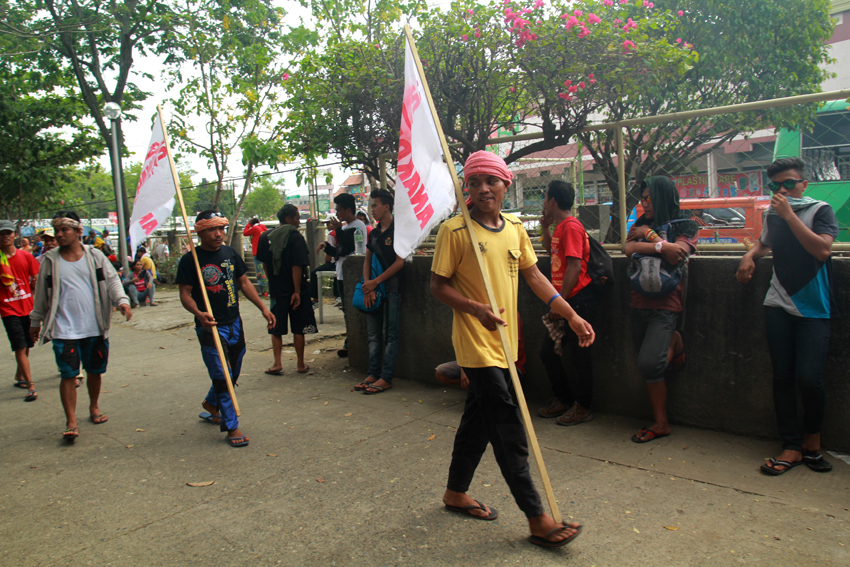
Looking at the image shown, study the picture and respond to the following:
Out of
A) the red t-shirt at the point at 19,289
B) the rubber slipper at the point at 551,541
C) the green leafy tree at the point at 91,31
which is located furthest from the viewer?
the green leafy tree at the point at 91,31

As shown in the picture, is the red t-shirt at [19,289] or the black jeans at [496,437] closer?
the black jeans at [496,437]

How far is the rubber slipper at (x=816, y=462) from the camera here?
141 inches

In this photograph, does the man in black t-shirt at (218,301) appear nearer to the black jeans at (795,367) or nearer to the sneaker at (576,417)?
the sneaker at (576,417)

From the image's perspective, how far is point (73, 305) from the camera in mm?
5043

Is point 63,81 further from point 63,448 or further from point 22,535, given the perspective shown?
point 22,535

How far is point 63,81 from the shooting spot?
665 inches

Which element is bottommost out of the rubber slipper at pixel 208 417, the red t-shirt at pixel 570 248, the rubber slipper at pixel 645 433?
the rubber slipper at pixel 208 417

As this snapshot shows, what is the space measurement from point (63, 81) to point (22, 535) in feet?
55.9

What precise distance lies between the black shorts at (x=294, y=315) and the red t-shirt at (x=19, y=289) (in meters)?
2.66

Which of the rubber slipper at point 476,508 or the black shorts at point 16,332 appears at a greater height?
the black shorts at point 16,332

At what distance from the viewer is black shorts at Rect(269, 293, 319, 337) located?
6.88 meters

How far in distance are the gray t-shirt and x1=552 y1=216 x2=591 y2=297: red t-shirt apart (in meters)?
3.78

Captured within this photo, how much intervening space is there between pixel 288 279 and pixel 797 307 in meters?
4.97

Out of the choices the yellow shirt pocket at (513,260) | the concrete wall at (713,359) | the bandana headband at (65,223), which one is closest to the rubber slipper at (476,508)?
the yellow shirt pocket at (513,260)
